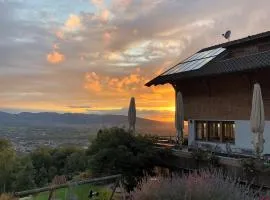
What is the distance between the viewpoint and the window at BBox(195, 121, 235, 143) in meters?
20.8

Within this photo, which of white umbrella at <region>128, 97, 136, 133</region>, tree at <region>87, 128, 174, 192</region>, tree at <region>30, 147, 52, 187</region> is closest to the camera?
tree at <region>87, 128, 174, 192</region>

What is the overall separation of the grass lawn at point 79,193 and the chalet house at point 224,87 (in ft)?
22.0

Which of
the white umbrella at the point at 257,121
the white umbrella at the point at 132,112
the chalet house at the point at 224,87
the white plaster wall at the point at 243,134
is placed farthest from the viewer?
the white umbrella at the point at 132,112

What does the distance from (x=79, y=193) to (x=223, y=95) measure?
36.9 feet

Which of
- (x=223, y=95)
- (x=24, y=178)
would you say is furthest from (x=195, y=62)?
(x=24, y=178)

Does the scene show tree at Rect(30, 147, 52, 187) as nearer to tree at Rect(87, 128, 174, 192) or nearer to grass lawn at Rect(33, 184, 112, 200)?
tree at Rect(87, 128, 174, 192)

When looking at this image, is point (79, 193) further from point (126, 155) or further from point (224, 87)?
point (224, 87)

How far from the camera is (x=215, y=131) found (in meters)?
22.0

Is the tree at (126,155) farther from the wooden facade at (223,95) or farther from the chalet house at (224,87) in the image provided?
the wooden facade at (223,95)

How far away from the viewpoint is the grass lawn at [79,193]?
10609 mm

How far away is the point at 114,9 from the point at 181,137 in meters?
7.62

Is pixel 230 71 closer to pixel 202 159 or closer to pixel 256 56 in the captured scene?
pixel 256 56

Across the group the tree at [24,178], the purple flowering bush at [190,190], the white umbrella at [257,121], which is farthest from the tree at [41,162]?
the purple flowering bush at [190,190]

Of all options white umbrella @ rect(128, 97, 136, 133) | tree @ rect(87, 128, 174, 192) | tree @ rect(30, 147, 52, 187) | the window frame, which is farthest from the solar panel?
tree @ rect(30, 147, 52, 187)
